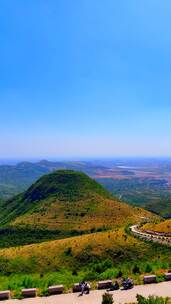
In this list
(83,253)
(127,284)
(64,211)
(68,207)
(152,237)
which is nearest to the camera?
(127,284)

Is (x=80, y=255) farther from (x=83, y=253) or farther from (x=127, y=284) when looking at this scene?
(x=127, y=284)

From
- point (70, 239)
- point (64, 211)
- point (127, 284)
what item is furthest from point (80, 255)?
point (64, 211)

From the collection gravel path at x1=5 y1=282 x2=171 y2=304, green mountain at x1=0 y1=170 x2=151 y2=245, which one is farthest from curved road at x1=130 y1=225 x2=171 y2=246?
gravel path at x1=5 y1=282 x2=171 y2=304

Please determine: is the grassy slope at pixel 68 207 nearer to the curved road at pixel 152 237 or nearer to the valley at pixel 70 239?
the valley at pixel 70 239

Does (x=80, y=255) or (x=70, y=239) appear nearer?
(x=80, y=255)

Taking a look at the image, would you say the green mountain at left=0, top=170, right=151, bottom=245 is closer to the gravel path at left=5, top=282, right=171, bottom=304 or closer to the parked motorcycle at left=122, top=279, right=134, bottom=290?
the parked motorcycle at left=122, top=279, right=134, bottom=290

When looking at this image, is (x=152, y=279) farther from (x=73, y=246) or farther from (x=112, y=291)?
(x=73, y=246)

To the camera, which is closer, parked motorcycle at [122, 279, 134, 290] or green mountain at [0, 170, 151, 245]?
parked motorcycle at [122, 279, 134, 290]

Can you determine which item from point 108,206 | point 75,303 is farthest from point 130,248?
point 108,206
